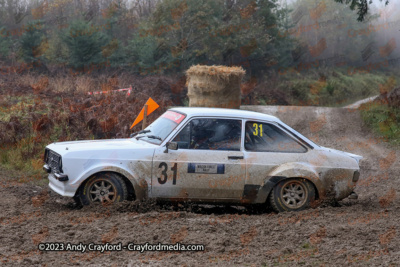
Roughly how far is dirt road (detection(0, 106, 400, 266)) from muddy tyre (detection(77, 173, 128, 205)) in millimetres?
170

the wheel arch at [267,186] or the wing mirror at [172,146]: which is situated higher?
the wing mirror at [172,146]

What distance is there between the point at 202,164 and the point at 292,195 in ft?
4.83

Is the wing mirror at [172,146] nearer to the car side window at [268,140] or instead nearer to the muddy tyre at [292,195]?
the car side window at [268,140]

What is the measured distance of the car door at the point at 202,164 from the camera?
287 inches

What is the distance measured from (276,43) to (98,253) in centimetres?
3956

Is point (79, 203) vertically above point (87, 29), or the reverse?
point (87, 29)

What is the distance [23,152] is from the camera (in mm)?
11648

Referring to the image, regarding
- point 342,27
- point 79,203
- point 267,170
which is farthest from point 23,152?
point 342,27

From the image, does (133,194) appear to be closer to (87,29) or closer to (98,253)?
(98,253)

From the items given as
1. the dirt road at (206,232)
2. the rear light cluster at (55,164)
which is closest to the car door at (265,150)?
the dirt road at (206,232)

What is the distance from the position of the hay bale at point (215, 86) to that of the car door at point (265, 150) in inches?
437

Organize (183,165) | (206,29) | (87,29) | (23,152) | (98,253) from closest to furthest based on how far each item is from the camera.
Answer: (98,253) → (183,165) → (23,152) → (87,29) → (206,29)

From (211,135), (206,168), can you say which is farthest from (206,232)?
(211,135)

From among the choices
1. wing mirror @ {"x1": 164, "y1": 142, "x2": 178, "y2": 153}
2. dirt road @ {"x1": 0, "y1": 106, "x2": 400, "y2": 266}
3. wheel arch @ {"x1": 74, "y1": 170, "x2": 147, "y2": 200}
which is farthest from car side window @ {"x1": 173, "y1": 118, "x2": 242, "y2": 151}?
dirt road @ {"x1": 0, "y1": 106, "x2": 400, "y2": 266}
